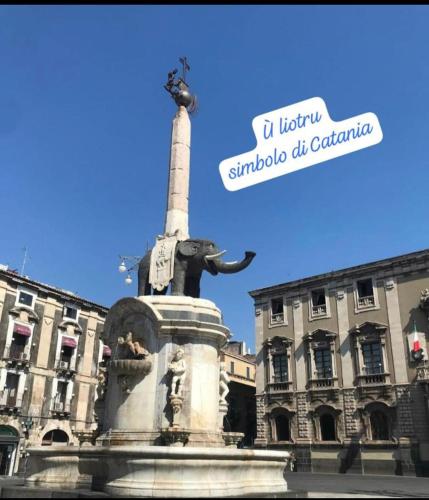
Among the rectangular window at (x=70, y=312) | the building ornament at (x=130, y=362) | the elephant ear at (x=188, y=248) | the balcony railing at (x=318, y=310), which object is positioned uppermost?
the rectangular window at (x=70, y=312)

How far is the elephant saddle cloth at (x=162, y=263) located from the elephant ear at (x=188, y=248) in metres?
0.20

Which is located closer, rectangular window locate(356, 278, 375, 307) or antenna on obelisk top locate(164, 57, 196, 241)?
antenna on obelisk top locate(164, 57, 196, 241)

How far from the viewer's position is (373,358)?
1298 inches

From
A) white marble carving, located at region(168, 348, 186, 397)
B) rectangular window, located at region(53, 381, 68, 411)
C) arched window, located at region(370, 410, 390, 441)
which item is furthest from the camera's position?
rectangular window, located at region(53, 381, 68, 411)

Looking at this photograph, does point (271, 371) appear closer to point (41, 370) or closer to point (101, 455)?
point (41, 370)

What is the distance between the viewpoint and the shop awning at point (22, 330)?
117ft

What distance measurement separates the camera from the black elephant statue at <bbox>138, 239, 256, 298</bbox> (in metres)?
12.9

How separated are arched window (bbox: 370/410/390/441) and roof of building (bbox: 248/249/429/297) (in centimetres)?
957

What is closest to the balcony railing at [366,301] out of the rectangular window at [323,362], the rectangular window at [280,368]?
the rectangular window at [323,362]

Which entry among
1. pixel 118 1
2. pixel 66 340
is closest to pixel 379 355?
pixel 66 340

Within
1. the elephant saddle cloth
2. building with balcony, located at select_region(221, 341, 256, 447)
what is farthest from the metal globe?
building with balcony, located at select_region(221, 341, 256, 447)

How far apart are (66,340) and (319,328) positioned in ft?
64.3

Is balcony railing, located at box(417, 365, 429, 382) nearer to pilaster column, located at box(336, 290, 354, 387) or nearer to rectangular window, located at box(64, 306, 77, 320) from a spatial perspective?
pilaster column, located at box(336, 290, 354, 387)

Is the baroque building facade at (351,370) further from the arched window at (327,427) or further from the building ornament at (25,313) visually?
the building ornament at (25,313)
